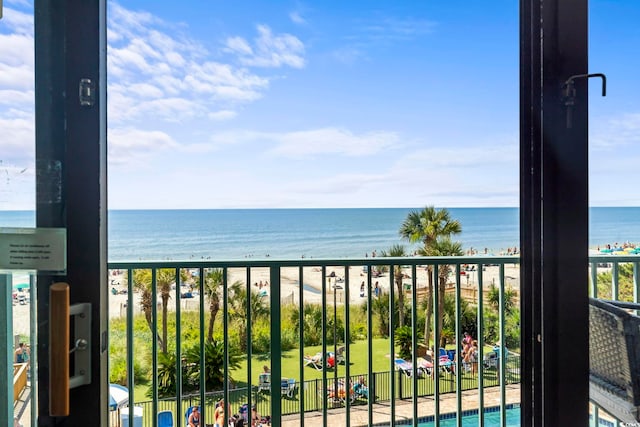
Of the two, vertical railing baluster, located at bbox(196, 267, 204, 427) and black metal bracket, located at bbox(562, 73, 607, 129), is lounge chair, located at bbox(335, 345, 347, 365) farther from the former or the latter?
black metal bracket, located at bbox(562, 73, 607, 129)

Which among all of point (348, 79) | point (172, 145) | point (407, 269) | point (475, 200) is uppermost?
point (348, 79)

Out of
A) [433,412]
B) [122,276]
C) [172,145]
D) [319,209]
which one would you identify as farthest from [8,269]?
[319,209]

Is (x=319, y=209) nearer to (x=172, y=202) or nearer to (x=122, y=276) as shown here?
(x=172, y=202)

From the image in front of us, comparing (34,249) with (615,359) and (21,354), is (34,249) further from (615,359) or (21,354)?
(615,359)

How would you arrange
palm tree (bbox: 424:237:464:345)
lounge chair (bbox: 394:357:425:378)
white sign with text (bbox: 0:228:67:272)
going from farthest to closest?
lounge chair (bbox: 394:357:425:378) → palm tree (bbox: 424:237:464:345) → white sign with text (bbox: 0:228:67:272)

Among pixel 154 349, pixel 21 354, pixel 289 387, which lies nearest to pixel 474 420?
pixel 289 387

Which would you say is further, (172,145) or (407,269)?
(172,145)

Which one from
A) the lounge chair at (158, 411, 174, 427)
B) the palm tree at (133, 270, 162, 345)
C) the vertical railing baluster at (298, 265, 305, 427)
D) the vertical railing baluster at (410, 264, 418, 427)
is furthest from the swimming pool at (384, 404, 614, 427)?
the palm tree at (133, 270, 162, 345)

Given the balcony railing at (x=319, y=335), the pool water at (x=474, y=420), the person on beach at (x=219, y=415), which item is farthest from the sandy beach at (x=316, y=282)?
the pool water at (x=474, y=420)
